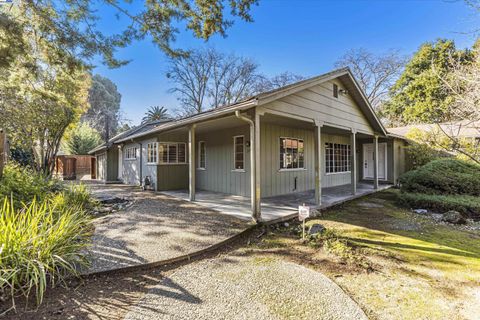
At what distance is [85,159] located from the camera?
69.3ft

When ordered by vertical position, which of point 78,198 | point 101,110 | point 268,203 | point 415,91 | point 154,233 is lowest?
point 154,233

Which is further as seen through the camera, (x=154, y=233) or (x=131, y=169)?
(x=131, y=169)

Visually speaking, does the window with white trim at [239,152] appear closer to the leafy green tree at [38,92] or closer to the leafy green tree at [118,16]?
the leafy green tree at [118,16]

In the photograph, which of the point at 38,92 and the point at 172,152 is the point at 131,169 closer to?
the point at 172,152

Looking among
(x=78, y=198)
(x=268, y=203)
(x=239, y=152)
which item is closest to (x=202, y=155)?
(x=239, y=152)

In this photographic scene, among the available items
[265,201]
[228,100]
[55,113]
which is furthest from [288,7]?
[228,100]

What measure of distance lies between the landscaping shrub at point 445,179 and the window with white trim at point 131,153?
12957mm

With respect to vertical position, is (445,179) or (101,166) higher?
(101,166)

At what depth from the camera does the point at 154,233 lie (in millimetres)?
4656

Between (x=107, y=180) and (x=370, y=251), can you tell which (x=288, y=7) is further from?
(x=107, y=180)

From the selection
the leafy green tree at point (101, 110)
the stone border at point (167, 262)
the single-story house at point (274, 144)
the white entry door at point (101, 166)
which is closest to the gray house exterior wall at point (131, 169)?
the single-story house at point (274, 144)

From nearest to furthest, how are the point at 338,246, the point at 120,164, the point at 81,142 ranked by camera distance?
the point at 338,246 → the point at 120,164 → the point at 81,142

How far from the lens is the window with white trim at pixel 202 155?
1034 centimetres

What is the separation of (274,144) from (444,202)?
5667 mm
